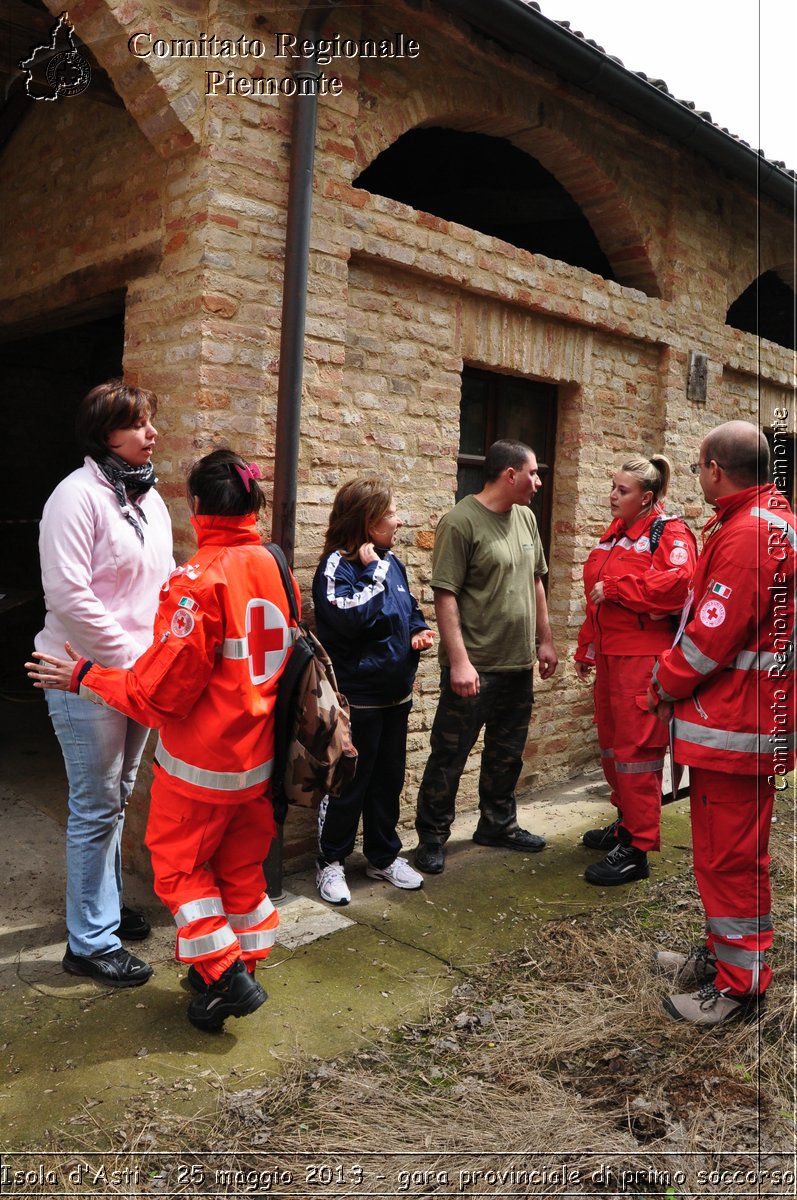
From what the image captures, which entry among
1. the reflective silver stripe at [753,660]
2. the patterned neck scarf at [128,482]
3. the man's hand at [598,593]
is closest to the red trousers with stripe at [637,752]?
the man's hand at [598,593]

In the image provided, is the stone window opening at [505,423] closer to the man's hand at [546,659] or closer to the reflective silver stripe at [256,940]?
the man's hand at [546,659]

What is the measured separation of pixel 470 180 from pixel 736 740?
5.11 meters

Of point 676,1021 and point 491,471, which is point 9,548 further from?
point 676,1021

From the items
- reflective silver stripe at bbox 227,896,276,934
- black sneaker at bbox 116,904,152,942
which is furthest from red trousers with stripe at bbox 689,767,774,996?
black sneaker at bbox 116,904,152,942

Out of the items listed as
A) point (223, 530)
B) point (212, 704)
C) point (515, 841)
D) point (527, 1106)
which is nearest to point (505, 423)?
point (515, 841)

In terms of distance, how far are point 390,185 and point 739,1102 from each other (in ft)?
20.6

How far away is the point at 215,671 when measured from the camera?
9.39 feet

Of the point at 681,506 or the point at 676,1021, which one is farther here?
the point at 681,506

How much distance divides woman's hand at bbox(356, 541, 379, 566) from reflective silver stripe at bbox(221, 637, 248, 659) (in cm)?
115

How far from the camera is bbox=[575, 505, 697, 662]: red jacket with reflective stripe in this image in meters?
4.45

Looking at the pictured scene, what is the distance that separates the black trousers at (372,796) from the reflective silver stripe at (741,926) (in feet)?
5.08

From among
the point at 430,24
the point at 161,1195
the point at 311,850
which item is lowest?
the point at 161,1195

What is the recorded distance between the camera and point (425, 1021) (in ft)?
10.5

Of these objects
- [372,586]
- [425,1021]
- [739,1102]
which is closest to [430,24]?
[372,586]
